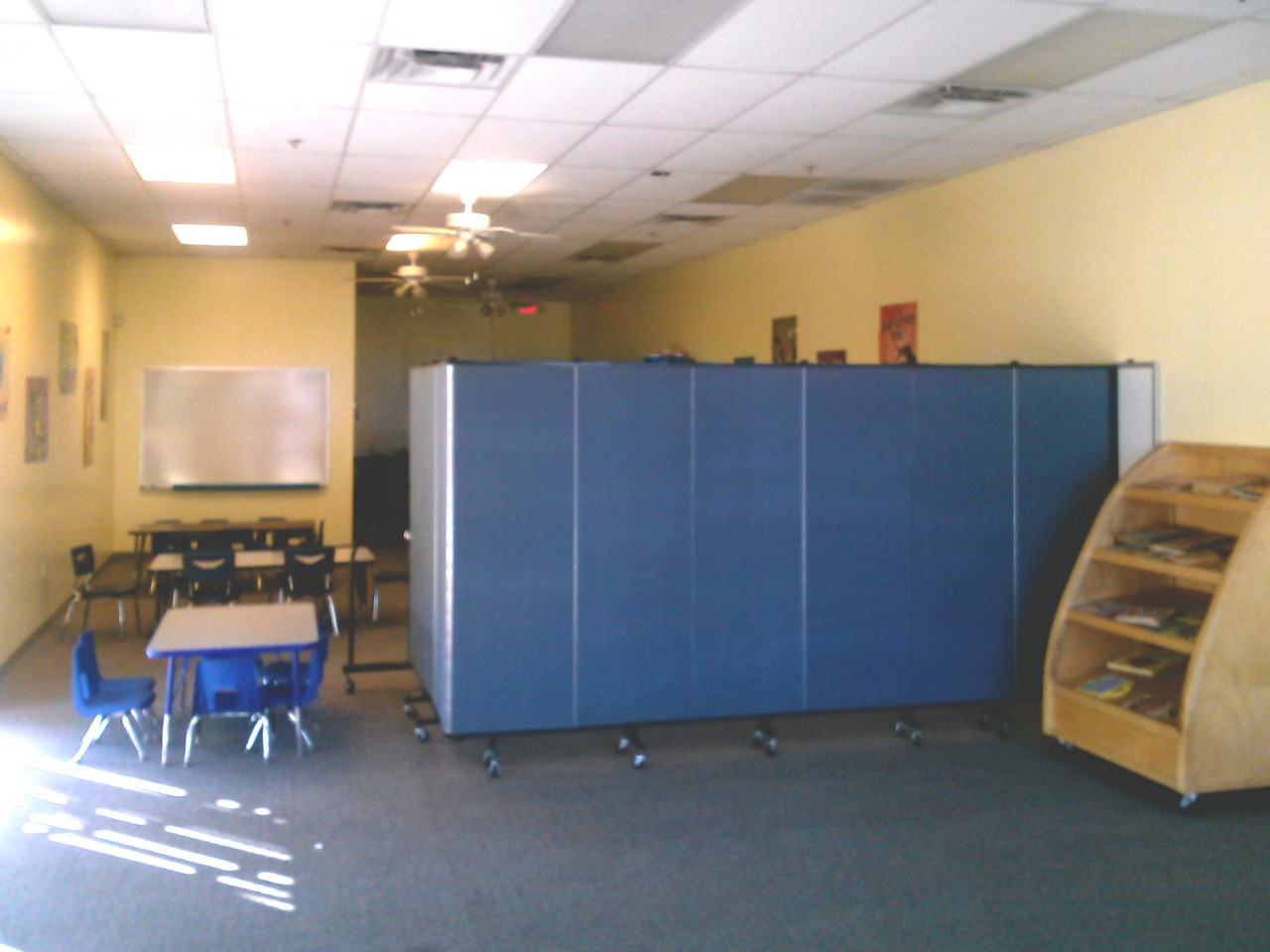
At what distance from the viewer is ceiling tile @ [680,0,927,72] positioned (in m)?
5.11

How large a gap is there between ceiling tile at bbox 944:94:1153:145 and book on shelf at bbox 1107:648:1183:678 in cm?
311

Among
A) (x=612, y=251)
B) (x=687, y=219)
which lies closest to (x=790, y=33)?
(x=687, y=219)

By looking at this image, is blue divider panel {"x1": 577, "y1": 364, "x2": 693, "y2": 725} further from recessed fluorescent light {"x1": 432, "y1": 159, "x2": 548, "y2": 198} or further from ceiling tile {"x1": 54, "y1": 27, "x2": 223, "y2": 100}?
recessed fluorescent light {"x1": 432, "y1": 159, "x2": 548, "y2": 198}

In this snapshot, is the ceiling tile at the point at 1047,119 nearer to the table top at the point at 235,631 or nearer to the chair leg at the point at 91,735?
the table top at the point at 235,631

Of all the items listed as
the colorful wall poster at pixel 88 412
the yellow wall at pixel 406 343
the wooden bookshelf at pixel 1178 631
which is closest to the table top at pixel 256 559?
the colorful wall poster at pixel 88 412

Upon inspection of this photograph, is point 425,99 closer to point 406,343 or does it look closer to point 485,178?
point 485,178

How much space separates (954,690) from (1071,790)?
3.43ft

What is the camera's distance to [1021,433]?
692 cm

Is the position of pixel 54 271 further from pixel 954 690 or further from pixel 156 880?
pixel 954 690

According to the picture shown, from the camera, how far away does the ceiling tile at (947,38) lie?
16.9 feet

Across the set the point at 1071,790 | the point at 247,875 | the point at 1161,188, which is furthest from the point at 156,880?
the point at 1161,188

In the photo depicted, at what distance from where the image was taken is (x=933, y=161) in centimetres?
824

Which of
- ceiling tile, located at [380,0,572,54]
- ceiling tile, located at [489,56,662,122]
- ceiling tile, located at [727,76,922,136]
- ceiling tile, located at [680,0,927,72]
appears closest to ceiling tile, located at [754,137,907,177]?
ceiling tile, located at [727,76,922,136]

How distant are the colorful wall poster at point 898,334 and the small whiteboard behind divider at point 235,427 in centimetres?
727
